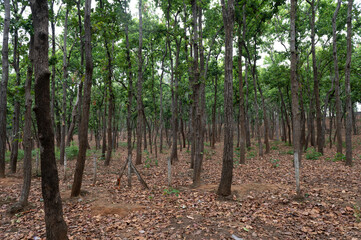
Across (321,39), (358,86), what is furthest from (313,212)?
(358,86)

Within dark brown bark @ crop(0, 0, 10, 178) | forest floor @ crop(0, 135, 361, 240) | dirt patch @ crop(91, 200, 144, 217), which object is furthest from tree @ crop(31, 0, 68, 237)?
dark brown bark @ crop(0, 0, 10, 178)

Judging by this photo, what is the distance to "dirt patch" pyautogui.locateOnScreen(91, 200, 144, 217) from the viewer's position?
6.25 metres

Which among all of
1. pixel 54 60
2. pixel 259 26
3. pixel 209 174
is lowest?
pixel 209 174

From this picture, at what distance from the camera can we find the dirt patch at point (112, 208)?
20.5 ft

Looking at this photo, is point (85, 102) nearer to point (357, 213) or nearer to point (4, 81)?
point (4, 81)

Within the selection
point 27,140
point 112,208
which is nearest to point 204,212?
point 112,208

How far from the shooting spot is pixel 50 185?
365 centimetres

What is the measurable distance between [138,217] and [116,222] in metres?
0.63

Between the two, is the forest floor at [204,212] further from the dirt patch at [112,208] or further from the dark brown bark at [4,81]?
the dark brown bark at [4,81]

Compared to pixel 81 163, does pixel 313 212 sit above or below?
below

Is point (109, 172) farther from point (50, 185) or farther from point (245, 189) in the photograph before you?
Answer: point (50, 185)

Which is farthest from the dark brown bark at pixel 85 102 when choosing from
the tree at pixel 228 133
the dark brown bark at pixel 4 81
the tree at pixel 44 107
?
the dark brown bark at pixel 4 81

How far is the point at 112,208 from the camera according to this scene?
651cm

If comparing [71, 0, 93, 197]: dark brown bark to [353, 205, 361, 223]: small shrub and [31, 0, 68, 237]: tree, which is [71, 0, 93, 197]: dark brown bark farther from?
[353, 205, 361, 223]: small shrub
